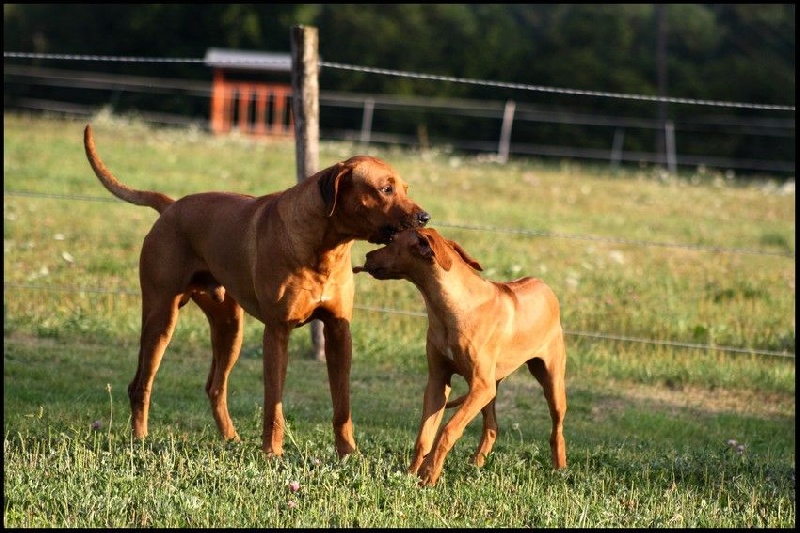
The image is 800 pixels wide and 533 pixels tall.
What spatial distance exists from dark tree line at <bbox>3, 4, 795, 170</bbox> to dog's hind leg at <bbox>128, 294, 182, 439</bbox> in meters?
29.6

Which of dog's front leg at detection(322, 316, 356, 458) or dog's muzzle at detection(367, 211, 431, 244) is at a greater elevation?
dog's muzzle at detection(367, 211, 431, 244)

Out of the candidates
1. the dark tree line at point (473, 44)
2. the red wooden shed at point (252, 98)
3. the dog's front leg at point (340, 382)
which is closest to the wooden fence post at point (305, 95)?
the dog's front leg at point (340, 382)

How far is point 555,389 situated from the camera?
6.40 m

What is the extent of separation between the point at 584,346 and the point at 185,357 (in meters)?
3.10

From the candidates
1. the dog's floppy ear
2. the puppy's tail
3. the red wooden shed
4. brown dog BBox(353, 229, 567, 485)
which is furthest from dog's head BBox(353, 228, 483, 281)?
the red wooden shed

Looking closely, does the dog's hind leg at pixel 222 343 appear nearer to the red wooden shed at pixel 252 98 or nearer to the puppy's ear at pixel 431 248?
the puppy's ear at pixel 431 248

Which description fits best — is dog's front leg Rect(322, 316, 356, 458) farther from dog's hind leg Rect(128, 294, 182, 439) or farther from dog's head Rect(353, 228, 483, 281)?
dog's hind leg Rect(128, 294, 182, 439)

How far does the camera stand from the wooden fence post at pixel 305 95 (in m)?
9.06

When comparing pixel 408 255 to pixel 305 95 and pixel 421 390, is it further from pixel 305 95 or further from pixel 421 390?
pixel 305 95

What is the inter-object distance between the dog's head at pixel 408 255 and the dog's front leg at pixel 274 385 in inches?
29.0

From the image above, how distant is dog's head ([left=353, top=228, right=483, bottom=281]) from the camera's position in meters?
5.70

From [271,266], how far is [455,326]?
0.96m

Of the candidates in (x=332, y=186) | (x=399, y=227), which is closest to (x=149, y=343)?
(x=332, y=186)

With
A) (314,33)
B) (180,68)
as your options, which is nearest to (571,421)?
(314,33)
